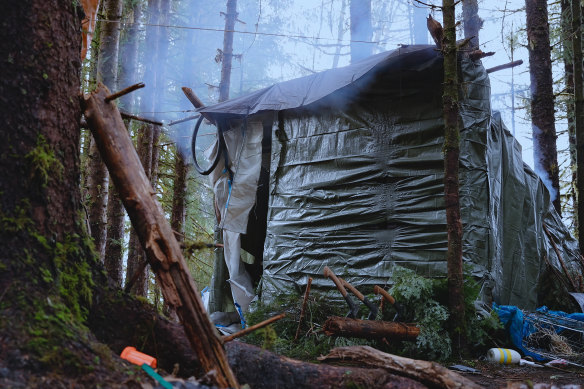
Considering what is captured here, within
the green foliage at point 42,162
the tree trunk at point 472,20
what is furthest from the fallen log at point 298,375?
the tree trunk at point 472,20

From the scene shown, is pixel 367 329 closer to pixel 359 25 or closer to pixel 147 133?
pixel 147 133

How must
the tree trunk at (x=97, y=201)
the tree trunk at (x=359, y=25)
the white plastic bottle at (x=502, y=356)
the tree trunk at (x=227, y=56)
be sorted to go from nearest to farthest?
the white plastic bottle at (x=502, y=356) → the tree trunk at (x=97, y=201) → the tree trunk at (x=227, y=56) → the tree trunk at (x=359, y=25)

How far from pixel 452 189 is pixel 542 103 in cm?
515

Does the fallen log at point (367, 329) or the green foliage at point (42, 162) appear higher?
the green foliage at point (42, 162)

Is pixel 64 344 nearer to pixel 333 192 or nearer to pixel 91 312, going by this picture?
pixel 91 312

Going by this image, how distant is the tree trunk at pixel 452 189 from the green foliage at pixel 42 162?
3.65 m

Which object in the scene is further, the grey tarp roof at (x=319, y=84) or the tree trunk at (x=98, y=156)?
the tree trunk at (x=98, y=156)

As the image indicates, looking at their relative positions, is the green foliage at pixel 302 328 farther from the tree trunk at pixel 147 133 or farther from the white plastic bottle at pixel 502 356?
the tree trunk at pixel 147 133

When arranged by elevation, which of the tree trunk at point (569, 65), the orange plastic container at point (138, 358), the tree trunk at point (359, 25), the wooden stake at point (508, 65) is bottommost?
the orange plastic container at point (138, 358)

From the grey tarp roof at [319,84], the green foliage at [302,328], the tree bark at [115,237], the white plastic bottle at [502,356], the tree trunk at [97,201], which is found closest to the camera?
the white plastic bottle at [502,356]

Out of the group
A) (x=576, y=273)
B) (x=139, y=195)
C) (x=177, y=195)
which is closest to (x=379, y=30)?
(x=177, y=195)

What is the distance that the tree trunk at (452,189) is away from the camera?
15.0 feet

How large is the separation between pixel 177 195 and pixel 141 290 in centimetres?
232

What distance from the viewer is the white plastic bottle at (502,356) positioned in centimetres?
455
